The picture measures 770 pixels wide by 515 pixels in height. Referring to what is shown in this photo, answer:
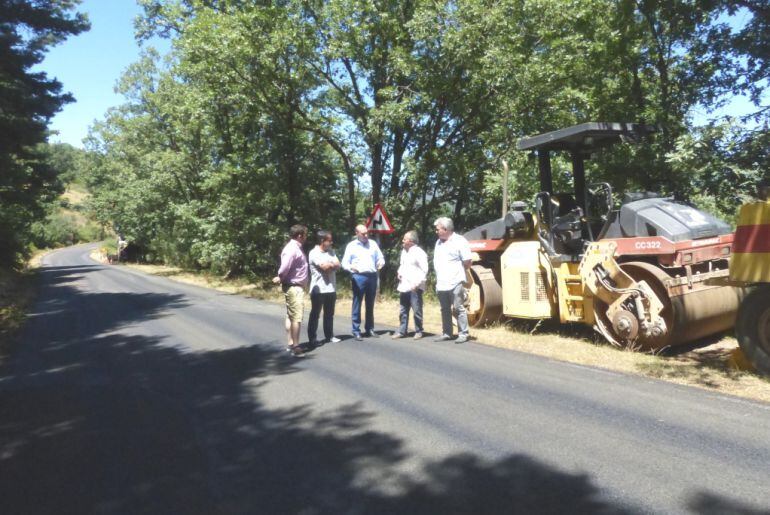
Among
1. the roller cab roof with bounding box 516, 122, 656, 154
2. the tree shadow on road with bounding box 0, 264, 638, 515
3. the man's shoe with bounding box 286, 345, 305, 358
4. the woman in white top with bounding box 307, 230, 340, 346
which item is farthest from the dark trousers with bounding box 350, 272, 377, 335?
the roller cab roof with bounding box 516, 122, 656, 154

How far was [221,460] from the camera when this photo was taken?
411 cm

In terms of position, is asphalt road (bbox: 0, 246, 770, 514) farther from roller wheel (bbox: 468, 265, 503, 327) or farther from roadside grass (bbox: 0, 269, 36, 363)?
roadside grass (bbox: 0, 269, 36, 363)

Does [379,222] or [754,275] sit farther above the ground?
[379,222]

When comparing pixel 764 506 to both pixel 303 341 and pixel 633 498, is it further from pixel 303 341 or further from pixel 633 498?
pixel 303 341

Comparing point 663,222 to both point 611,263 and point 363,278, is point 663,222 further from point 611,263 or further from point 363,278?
point 363,278

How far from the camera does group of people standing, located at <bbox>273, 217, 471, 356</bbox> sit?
25.8 feet

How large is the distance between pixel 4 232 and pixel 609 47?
86.7 ft

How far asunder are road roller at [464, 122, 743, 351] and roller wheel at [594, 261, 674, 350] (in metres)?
0.01

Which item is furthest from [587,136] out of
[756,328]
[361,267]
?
[361,267]

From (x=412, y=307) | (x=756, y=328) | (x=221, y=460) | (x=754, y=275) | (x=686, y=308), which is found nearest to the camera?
(x=221, y=460)

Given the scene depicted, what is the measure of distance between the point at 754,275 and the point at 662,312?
4.68ft

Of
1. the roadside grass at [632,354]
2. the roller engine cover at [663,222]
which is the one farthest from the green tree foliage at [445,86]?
the roadside grass at [632,354]

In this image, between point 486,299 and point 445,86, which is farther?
point 445,86

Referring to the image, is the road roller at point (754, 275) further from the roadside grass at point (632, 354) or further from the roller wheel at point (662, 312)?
the roller wheel at point (662, 312)
